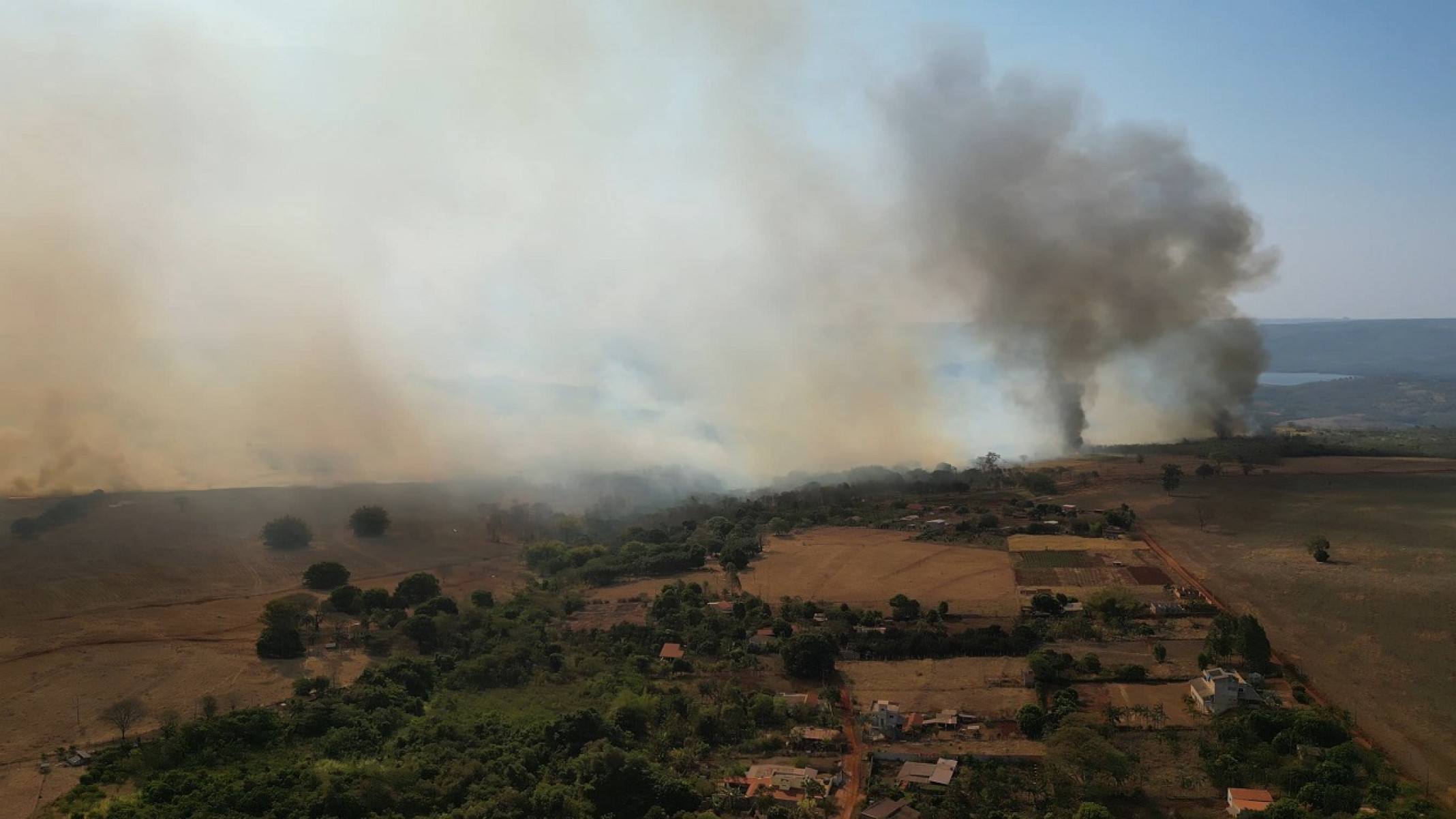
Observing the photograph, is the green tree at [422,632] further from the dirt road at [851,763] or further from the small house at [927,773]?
the small house at [927,773]

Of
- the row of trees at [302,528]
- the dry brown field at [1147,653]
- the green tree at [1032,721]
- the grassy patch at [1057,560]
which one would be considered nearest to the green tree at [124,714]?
the row of trees at [302,528]

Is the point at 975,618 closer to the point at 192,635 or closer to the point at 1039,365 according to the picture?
the point at 192,635

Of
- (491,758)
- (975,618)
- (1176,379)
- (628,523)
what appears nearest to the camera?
(491,758)

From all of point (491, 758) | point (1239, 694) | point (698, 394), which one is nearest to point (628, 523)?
point (698, 394)

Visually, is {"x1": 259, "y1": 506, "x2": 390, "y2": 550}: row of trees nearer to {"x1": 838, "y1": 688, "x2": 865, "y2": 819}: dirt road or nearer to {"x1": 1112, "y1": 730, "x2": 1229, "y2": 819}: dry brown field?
→ {"x1": 838, "y1": 688, "x2": 865, "y2": 819}: dirt road

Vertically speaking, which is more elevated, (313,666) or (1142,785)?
(313,666)

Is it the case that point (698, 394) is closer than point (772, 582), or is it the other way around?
point (772, 582)

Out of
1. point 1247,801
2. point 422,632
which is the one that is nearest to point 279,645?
point 422,632
